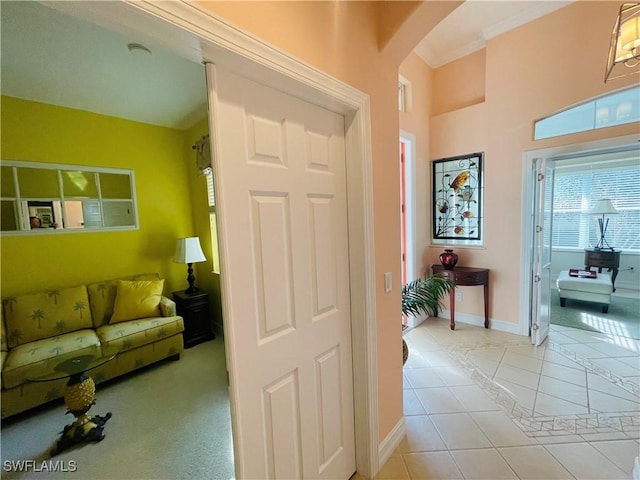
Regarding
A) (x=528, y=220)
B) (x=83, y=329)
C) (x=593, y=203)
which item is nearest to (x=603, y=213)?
(x=593, y=203)

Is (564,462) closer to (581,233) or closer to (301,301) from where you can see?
(301,301)

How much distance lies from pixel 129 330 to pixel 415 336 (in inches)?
124

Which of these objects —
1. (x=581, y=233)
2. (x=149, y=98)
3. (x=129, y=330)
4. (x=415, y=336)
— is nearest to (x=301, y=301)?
(x=129, y=330)

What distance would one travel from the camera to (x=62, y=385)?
231 centimetres

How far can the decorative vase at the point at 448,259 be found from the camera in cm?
345

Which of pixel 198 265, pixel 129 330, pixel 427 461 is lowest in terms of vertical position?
pixel 427 461

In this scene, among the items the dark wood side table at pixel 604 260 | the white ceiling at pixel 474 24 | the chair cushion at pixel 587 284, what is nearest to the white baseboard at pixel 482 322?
the chair cushion at pixel 587 284

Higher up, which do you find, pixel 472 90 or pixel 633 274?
pixel 472 90

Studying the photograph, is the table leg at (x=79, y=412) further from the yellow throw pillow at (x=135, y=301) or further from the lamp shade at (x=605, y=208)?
the lamp shade at (x=605, y=208)

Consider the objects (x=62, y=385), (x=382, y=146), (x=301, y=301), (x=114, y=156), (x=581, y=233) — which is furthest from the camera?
(x=581, y=233)

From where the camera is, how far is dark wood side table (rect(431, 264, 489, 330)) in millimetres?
3287

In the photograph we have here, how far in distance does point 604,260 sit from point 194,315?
22.3ft

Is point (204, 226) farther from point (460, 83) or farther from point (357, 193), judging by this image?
point (460, 83)

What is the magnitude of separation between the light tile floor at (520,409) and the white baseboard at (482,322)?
142 mm
